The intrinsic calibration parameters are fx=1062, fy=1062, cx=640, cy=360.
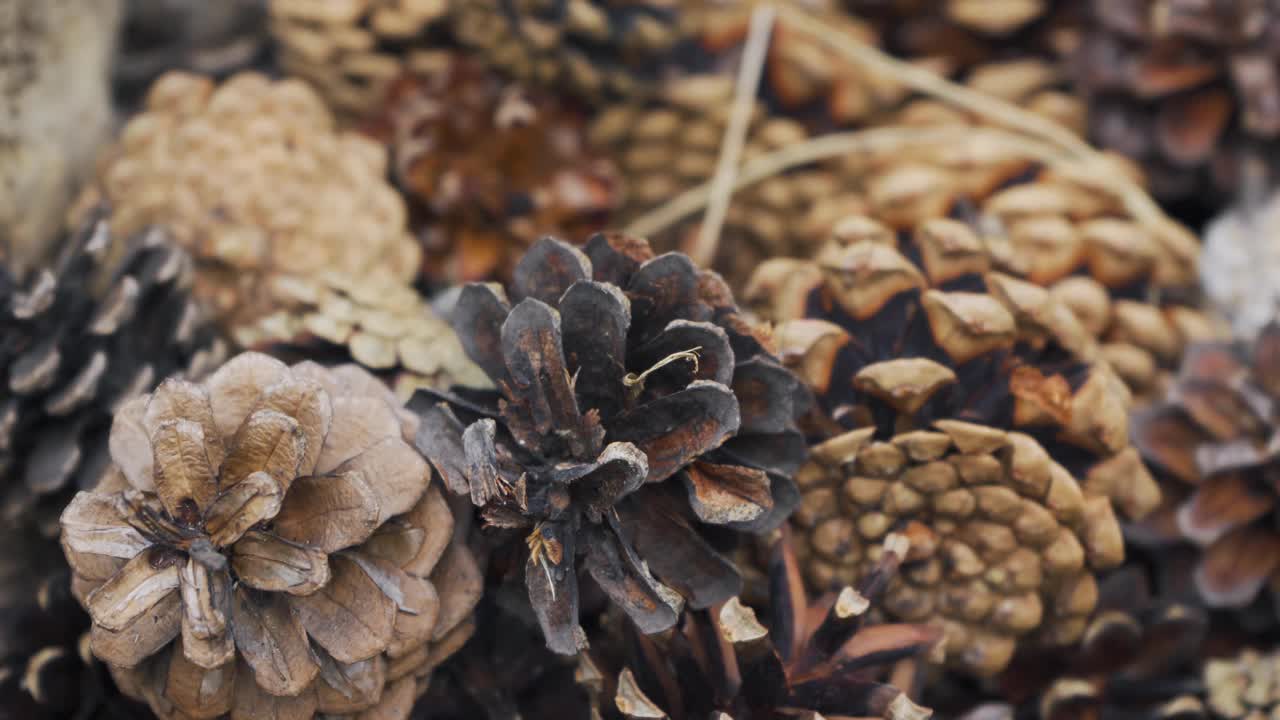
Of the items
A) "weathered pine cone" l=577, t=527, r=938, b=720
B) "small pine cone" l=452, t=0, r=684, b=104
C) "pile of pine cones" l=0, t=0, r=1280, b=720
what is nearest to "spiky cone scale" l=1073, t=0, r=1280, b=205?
Result: "pile of pine cones" l=0, t=0, r=1280, b=720

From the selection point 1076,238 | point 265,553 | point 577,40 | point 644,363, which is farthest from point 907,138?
point 265,553

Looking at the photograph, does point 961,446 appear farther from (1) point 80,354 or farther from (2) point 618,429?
(1) point 80,354

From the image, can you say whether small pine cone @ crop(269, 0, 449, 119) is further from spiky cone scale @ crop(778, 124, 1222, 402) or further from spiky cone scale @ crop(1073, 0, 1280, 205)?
spiky cone scale @ crop(1073, 0, 1280, 205)

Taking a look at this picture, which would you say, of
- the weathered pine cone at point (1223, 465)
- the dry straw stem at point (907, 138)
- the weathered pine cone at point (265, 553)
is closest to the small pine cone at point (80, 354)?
the weathered pine cone at point (265, 553)

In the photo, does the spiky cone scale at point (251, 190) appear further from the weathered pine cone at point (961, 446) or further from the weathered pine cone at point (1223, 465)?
the weathered pine cone at point (1223, 465)

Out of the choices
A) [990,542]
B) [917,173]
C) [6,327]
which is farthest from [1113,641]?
[6,327]

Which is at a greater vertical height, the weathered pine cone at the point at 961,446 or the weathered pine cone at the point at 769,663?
the weathered pine cone at the point at 961,446
